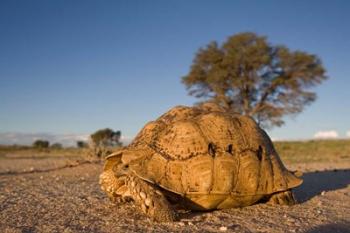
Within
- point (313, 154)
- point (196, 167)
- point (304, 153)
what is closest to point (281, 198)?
point (196, 167)

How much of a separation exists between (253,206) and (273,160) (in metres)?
0.76

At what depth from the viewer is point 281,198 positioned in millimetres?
6707

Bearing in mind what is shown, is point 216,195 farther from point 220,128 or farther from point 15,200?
point 15,200

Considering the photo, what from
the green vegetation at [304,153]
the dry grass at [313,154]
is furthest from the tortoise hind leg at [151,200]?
the dry grass at [313,154]

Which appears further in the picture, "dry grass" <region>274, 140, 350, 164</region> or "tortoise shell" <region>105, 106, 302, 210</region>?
"dry grass" <region>274, 140, 350, 164</region>

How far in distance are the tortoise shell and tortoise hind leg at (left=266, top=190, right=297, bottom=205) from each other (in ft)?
0.56

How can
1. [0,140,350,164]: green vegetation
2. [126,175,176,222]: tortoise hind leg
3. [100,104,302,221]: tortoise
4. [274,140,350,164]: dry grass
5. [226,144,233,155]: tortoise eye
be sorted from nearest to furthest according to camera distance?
[126,175,176,222]: tortoise hind leg → [100,104,302,221]: tortoise → [226,144,233,155]: tortoise eye → [274,140,350,164]: dry grass → [0,140,350,164]: green vegetation

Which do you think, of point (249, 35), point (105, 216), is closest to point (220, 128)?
point (105, 216)

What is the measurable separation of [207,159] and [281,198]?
59.5 inches

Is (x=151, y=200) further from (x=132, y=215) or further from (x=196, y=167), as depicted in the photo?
(x=196, y=167)

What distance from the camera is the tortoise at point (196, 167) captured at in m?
5.82

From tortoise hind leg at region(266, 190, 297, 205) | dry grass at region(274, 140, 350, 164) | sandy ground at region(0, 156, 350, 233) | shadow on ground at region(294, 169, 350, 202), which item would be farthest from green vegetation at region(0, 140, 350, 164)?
tortoise hind leg at region(266, 190, 297, 205)

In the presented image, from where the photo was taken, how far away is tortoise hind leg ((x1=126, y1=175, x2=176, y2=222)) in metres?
5.50

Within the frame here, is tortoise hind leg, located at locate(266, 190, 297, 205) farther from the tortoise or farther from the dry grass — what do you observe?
the dry grass
